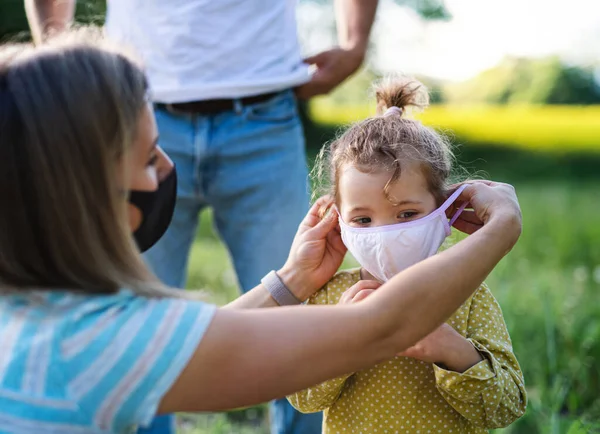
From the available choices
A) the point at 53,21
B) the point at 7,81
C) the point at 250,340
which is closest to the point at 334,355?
the point at 250,340

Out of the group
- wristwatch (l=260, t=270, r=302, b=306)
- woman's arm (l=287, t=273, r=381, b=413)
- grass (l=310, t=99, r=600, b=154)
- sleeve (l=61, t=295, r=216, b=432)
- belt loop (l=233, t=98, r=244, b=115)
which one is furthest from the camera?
grass (l=310, t=99, r=600, b=154)

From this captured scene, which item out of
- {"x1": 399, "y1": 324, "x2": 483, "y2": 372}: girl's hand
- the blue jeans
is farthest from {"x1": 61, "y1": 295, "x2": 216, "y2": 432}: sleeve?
the blue jeans

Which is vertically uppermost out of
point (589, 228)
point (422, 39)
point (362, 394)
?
point (362, 394)

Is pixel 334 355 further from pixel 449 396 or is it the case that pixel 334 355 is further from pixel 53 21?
pixel 53 21

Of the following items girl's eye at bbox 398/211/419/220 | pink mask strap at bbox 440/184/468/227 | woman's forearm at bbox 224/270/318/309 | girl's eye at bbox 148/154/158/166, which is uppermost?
girl's eye at bbox 148/154/158/166

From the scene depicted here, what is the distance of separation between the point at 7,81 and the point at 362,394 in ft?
3.84

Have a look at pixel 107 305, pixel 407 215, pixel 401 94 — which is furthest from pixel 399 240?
pixel 107 305

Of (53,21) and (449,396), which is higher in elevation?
Result: (53,21)

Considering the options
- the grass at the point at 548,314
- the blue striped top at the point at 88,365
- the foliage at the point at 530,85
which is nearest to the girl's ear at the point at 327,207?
the blue striped top at the point at 88,365

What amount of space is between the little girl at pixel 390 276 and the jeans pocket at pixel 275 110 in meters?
0.75

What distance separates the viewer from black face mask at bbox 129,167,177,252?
5.87 ft

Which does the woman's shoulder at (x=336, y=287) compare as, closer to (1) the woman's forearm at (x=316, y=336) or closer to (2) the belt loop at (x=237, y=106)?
(1) the woman's forearm at (x=316, y=336)

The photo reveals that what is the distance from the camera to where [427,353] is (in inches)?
77.0

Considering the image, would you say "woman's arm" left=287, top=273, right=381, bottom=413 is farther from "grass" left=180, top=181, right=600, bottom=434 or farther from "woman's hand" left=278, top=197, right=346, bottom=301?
"grass" left=180, top=181, right=600, bottom=434
